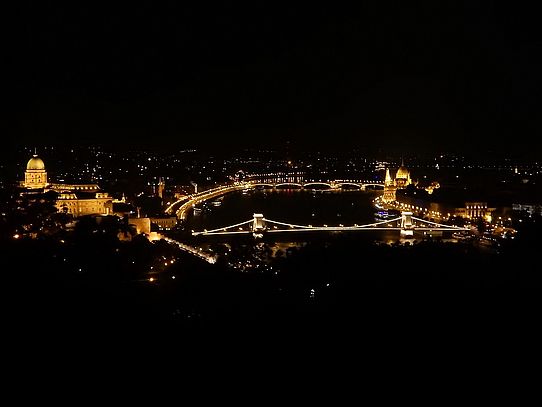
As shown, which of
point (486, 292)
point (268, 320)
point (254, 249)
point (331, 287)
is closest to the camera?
point (268, 320)

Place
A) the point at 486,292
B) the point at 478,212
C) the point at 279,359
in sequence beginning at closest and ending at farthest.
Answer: the point at 279,359 < the point at 486,292 < the point at 478,212

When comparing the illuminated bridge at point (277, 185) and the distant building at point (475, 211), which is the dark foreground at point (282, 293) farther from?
the illuminated bridge at point (277, 185)

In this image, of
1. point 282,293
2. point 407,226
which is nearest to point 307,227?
point 407,226

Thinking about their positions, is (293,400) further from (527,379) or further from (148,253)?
(148,253)

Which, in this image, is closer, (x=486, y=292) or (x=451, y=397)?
(x=451, y=397)

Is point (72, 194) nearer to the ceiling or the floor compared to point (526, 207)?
nearer to the ceiling

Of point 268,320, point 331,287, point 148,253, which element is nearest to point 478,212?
point 148,253

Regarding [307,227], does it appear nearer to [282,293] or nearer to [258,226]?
[258,226]

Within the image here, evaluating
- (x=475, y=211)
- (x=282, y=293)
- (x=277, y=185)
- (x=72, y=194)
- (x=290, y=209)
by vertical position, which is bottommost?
(x=282, y=293)
